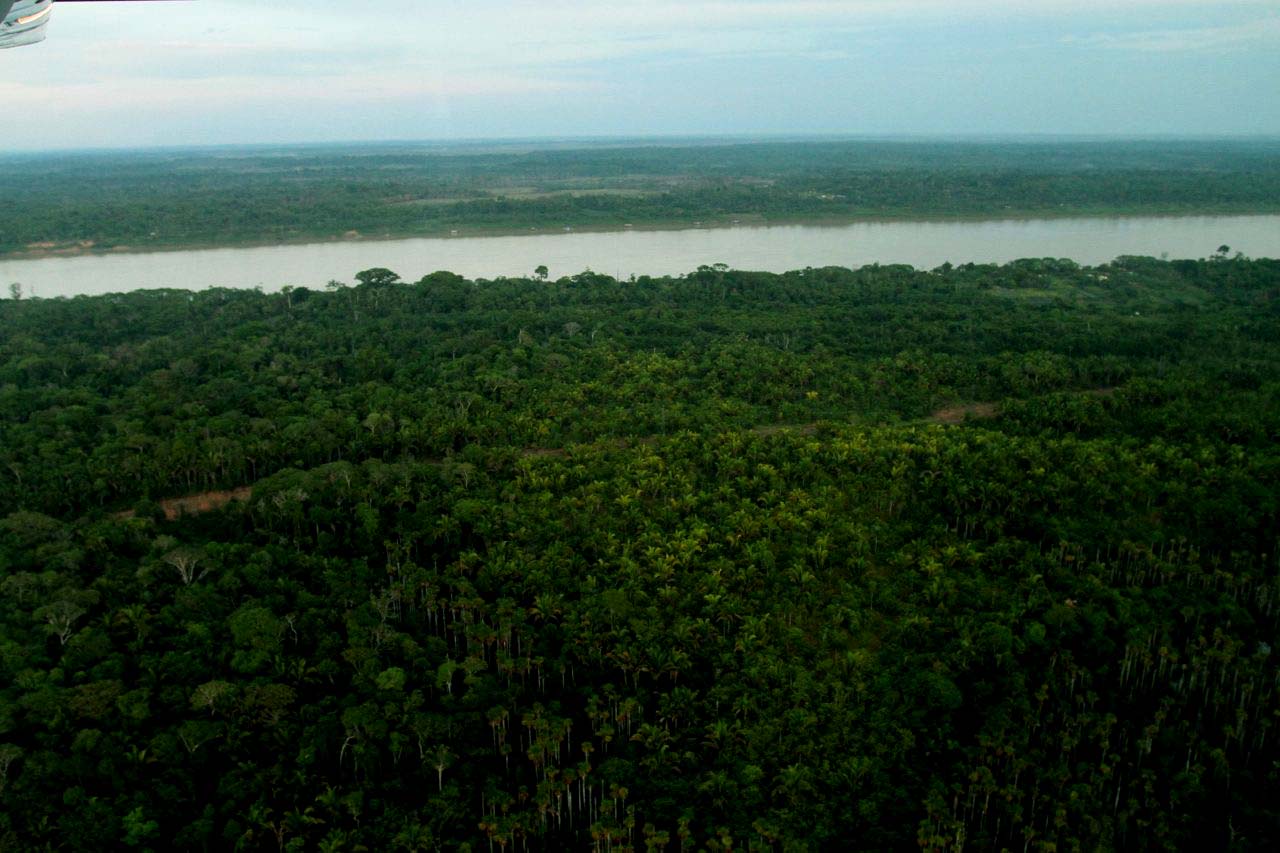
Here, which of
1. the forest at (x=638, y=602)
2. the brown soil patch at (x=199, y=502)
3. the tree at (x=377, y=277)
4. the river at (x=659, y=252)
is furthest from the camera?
the river at (x=659, y=252)

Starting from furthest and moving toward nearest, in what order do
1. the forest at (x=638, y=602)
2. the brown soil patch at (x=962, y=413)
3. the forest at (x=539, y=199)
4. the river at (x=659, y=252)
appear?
1. the forest at (x=539, y=199)
2. the river at (x=659, y=252)
3. the brown soil patch at (x=962, y=413)
4. the forest at (x=638, y=602)

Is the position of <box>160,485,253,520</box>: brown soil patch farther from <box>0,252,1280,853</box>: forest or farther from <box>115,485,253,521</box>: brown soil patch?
<box>0,252,1280,853</box>: forest

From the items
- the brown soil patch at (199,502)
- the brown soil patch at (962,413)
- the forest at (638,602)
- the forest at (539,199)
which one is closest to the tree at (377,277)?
the forest at (638,602)

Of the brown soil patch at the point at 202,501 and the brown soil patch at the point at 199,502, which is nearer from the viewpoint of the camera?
the brown soil patch at the point at 199,502

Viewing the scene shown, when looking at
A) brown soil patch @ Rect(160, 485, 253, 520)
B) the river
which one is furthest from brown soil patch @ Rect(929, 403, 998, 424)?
the river

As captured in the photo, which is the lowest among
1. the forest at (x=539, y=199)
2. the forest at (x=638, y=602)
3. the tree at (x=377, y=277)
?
the forest at (x=638, y=602)

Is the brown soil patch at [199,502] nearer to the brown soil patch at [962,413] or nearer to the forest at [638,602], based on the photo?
the forest at [638,602]

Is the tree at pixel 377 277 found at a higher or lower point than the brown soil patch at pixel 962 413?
higher
